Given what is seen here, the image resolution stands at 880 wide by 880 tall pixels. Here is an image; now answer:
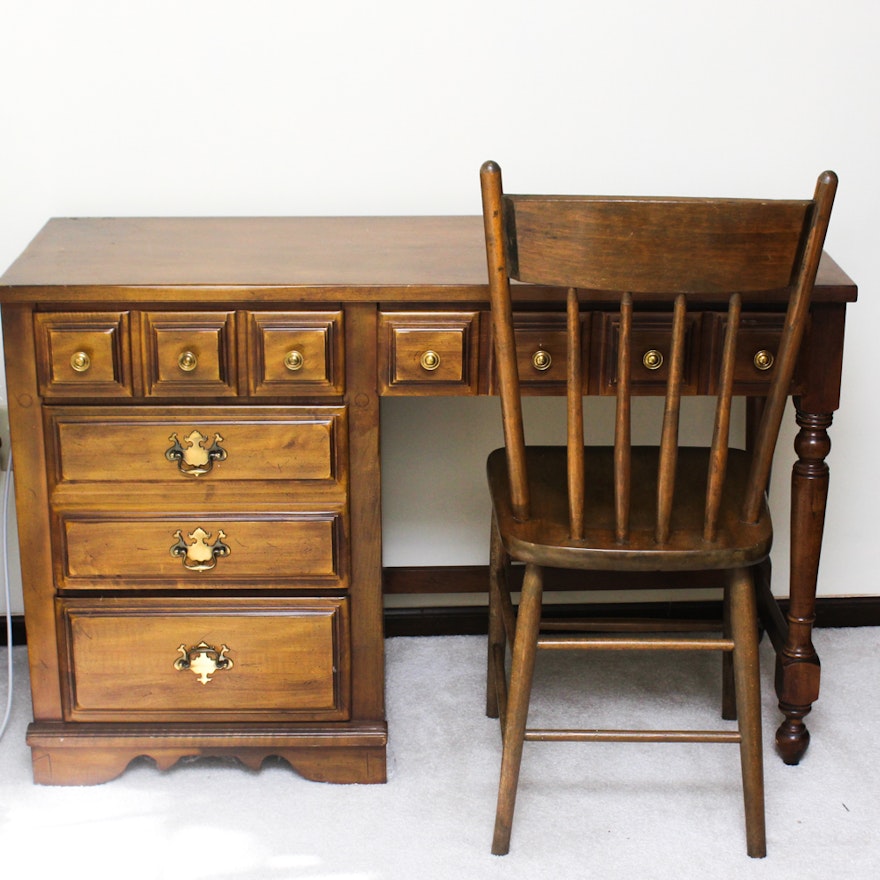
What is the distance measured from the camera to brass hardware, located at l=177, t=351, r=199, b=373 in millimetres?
2006

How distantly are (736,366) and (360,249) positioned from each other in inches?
25.5

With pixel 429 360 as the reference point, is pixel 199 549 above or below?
below

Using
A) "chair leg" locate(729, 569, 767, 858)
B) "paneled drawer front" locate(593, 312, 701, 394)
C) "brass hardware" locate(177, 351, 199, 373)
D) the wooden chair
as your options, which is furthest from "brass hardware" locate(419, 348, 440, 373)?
"chair leg" locate(729, 569, 767, 858)

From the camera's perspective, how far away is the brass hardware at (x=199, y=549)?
2.12 meters

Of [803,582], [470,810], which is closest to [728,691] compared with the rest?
[803,582]

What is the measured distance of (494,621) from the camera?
95.2 inches

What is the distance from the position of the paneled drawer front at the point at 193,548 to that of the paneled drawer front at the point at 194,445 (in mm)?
60

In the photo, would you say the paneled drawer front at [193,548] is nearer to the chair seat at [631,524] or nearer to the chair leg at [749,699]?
the chair seat at [631,524]

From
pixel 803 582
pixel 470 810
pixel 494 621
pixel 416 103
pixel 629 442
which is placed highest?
pixel 416 103

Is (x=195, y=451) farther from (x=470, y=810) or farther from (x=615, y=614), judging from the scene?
(x=615, y=614)

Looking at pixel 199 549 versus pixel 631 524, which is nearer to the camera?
pixel 631 524

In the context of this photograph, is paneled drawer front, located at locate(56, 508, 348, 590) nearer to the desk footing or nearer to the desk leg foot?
the desk footing

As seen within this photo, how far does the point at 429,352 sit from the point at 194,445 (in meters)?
0.40

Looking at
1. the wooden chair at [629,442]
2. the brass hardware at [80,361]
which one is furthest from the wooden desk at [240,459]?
the wooden chair at [629,442]
